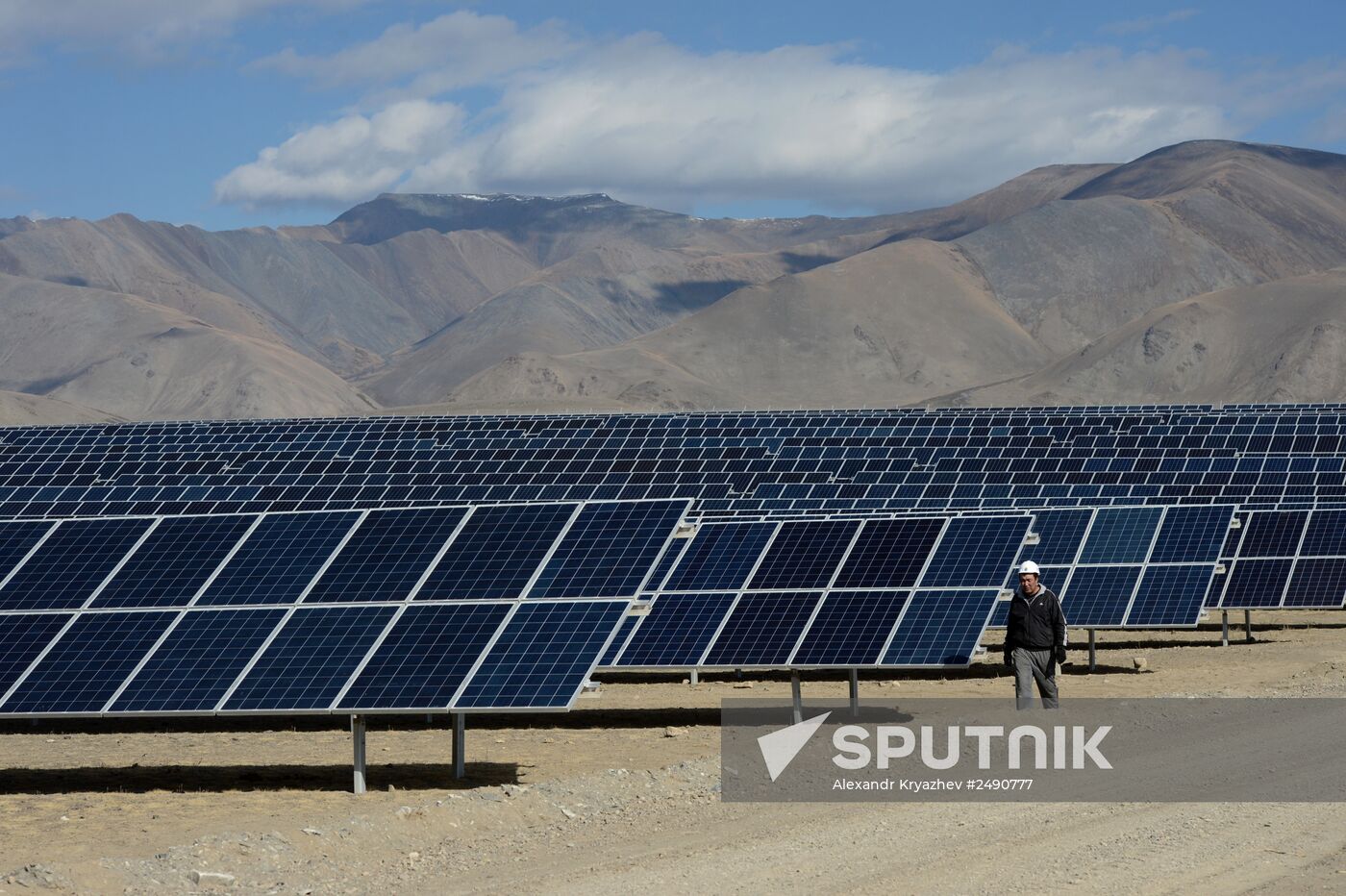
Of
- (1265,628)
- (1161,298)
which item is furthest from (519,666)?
(1161,298)

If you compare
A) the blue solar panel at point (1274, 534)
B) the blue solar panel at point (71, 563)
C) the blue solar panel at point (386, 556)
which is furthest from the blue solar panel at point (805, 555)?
the blue solar panel at point (1274, 534)

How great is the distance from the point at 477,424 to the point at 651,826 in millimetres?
41787

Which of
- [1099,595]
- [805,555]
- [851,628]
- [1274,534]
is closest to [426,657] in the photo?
[851,628]

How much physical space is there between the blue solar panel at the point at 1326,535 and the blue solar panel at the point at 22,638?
20456 mm

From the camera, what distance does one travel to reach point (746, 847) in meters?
11.7

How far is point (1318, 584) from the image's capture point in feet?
92.1

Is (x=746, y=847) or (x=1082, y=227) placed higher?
(x=746, y=847)

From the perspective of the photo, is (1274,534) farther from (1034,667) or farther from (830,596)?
(1034,667)

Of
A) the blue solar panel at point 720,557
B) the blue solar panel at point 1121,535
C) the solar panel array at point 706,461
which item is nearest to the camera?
the blue solar panel at point 720,557

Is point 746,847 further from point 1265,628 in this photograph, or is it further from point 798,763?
point 1265,628

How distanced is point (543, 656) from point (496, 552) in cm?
159

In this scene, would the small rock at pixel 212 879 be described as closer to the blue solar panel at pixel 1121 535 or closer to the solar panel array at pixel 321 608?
the solar panel array at pixel 321 608

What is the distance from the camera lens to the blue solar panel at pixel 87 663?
14289 mm

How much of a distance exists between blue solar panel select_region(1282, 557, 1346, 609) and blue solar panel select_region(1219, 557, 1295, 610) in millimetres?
165
